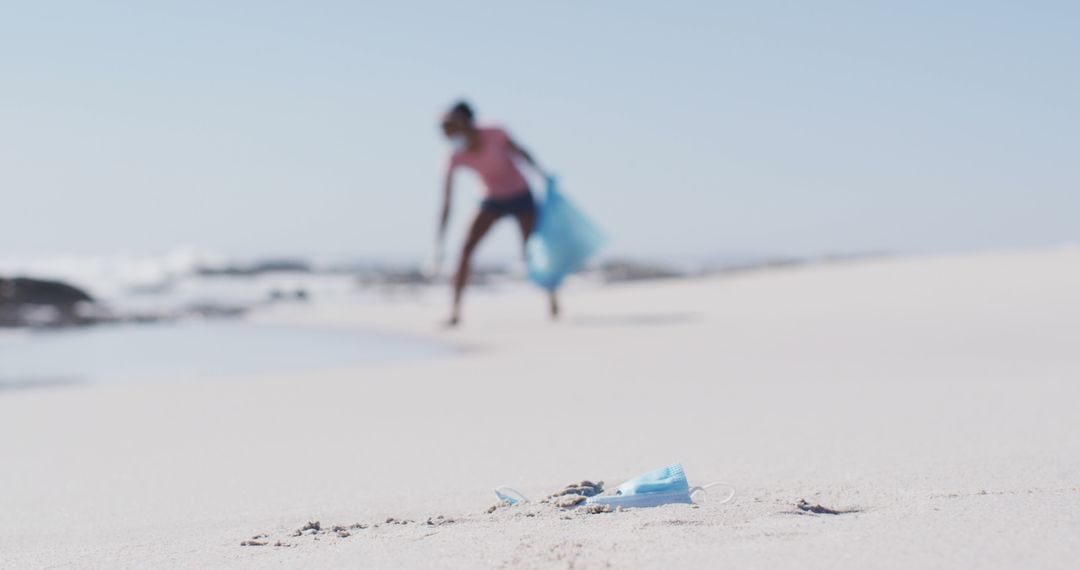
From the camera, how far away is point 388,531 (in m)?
1.73

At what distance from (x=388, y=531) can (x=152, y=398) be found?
2.53 m

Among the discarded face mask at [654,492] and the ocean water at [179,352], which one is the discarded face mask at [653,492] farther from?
the ocean water at [179,352]

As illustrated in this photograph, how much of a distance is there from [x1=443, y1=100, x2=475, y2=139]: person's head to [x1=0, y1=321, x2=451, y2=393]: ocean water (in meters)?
1.56

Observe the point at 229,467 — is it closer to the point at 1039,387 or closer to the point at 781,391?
the point at 781,391

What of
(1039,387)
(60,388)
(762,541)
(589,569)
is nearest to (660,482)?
(762,541)

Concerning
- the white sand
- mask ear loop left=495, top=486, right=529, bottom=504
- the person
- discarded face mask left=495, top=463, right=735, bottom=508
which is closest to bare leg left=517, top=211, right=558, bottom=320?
the person

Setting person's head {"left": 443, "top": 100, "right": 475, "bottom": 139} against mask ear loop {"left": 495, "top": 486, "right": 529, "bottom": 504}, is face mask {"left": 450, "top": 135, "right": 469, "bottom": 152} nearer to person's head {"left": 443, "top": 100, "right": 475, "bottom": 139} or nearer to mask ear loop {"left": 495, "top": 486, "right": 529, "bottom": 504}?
person's head {"left": 443, "top": 100, "right": 475, "bottom": 139}

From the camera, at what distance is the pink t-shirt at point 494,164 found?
7293mm

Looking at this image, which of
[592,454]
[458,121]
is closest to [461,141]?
[458,121]

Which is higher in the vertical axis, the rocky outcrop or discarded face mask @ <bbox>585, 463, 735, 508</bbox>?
the rocky outcrop

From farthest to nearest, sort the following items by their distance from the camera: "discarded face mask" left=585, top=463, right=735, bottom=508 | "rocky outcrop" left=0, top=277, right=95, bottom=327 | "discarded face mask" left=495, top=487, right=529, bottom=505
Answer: "rocky outcrop" left=0, top=277, right=95, bottom=327 < "discarded face mask" left=495, top=487, right=529, bottom=505 < "discarded face mask" left=585, top=463, right=735, bottom=508

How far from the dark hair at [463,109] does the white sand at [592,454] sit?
2413mm

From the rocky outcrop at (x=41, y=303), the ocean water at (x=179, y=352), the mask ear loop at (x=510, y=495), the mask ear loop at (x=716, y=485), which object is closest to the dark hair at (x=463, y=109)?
the ocean water at (x=179, y=352)

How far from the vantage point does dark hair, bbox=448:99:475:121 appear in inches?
285
